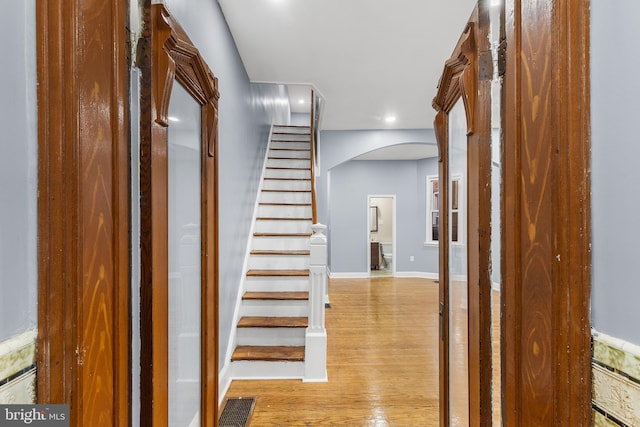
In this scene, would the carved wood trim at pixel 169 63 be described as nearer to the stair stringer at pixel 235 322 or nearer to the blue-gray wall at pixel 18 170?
the blue-gray wall at pixel 18 170

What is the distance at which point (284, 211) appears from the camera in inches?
165

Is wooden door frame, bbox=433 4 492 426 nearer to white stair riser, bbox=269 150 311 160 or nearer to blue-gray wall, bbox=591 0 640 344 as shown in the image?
blue-gray wall, bbox=591 0 640 344

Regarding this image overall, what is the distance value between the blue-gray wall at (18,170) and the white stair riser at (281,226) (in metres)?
3.31

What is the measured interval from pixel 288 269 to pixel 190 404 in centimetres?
207

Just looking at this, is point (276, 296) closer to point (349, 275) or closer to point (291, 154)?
point (291, 154)

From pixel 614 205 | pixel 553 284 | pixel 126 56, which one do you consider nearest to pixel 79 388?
pixel 126 56

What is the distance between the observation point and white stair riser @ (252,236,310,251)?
371 centimetres

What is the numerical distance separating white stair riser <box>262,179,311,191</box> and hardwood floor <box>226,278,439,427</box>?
1796 mm

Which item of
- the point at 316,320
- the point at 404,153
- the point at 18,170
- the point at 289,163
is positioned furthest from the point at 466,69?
the point at 404,153

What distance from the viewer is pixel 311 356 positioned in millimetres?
2623

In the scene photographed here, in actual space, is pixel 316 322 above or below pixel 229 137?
below

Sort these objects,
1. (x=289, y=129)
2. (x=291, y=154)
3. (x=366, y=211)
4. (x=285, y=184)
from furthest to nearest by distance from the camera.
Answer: (x=366, y=211) → (x=289, y=129) → (x=291, y=154) → (x=285, y=184)

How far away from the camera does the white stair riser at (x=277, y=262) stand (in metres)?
3.49

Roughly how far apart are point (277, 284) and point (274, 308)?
278 mm
